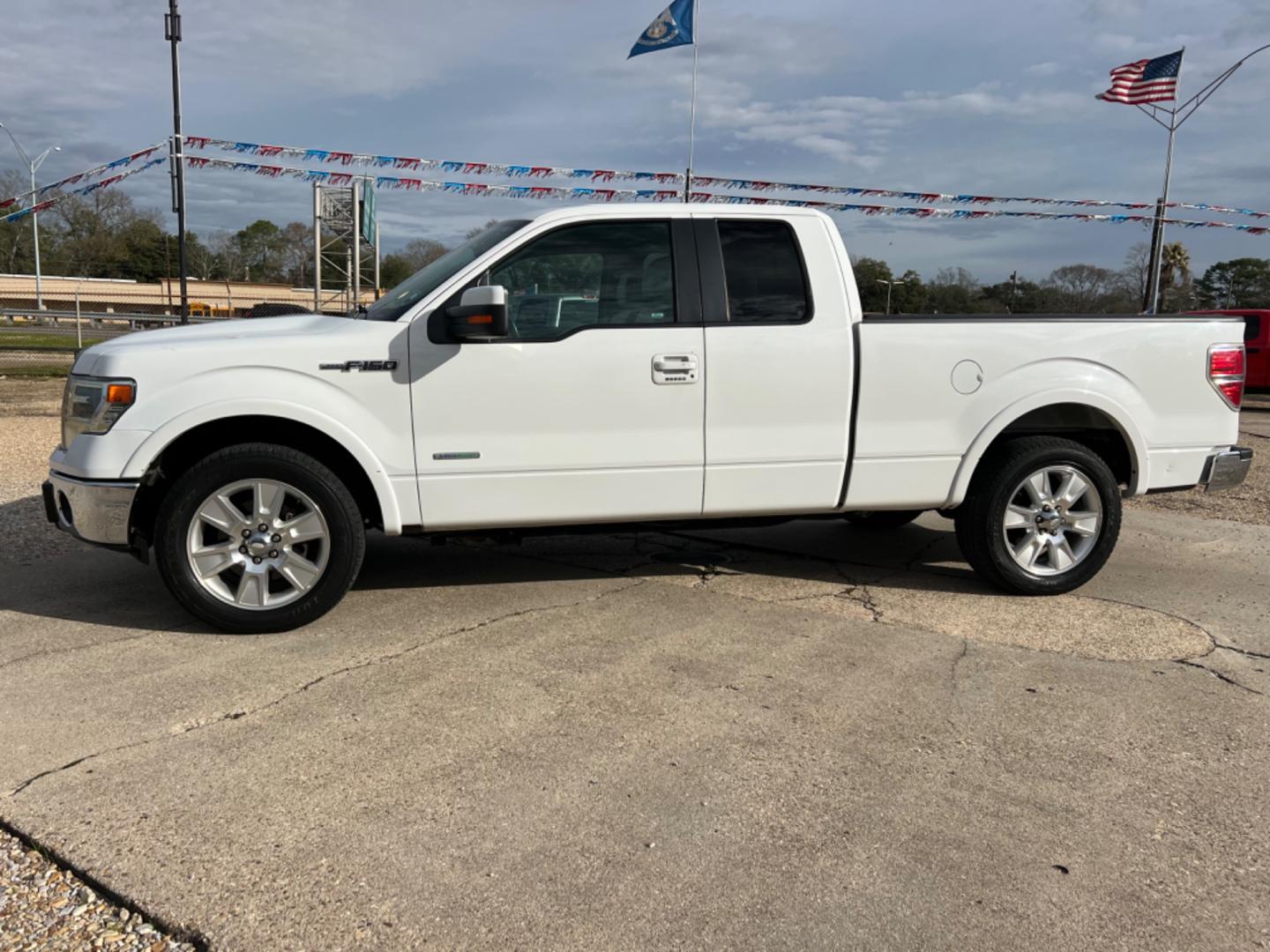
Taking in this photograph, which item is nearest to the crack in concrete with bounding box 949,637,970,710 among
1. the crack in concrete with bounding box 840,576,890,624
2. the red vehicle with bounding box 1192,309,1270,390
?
the crack in concrete with bounding box 840,576,890,624

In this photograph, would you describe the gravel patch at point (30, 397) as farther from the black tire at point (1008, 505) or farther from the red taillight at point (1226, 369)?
the red taillight at point (1226, 369)

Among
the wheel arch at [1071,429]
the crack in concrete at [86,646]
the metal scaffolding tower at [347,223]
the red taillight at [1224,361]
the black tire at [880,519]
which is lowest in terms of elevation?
the crack in concrete at [86,646]

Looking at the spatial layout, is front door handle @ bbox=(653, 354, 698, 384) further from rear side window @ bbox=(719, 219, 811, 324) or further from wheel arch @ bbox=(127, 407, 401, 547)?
wheel arch @ bbox=(127, 407, 401, 547)

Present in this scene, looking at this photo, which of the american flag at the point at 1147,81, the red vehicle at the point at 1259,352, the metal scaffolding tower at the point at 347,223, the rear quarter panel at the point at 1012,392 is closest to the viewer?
the rear quarter panel at the point at 1012,392

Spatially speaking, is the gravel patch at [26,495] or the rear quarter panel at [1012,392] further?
the gravel patch at [26,495]

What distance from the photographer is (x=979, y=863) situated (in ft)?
8.63

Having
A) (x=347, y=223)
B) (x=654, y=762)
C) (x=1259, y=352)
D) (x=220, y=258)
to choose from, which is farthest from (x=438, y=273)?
(x=220, y=258)

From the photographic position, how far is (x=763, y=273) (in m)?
4.75

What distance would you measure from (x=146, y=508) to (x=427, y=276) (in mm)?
1724

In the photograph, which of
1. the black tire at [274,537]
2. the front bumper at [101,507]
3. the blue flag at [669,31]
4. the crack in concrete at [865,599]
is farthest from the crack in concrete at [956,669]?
the blue flag at [669,31]

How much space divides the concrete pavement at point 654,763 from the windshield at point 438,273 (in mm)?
1489

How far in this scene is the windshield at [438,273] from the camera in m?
4.50

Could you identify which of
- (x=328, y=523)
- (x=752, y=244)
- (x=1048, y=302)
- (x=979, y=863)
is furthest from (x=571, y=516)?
(x=1048, y=302)

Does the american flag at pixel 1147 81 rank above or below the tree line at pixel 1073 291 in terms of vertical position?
above
